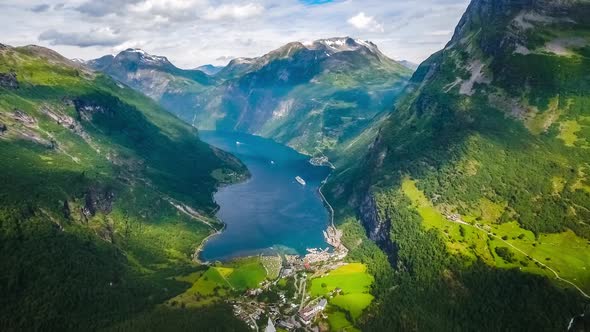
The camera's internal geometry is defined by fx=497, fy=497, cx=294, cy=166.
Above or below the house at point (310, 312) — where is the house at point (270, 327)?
above

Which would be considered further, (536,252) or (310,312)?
(536,252)

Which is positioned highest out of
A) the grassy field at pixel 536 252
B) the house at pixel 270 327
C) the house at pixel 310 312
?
the grassy field at pixel 536 252

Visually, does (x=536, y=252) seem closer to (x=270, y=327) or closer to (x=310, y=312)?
(x=310, y=312)

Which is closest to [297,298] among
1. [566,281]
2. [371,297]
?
[371,297]

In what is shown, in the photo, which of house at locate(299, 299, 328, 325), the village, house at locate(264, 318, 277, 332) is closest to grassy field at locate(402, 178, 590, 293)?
house at locate(299, 299, 328, 325)

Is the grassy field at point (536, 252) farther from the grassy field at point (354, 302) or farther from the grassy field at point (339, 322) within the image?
the grassy field at point (339, 322)

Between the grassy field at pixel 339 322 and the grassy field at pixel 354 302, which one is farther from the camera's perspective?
the grassy field at pixel 354 302

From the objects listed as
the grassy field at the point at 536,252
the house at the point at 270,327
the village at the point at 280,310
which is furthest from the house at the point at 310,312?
the grassy field at the point at 536,252

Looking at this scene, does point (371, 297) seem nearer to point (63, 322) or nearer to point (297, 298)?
point (297, 298)

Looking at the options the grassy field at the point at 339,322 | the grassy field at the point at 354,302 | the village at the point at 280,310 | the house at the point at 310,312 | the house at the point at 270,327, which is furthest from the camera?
the grassy field at the point at 354,302

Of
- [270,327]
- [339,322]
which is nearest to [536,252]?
[339,322]

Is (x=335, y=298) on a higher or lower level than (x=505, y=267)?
lower
